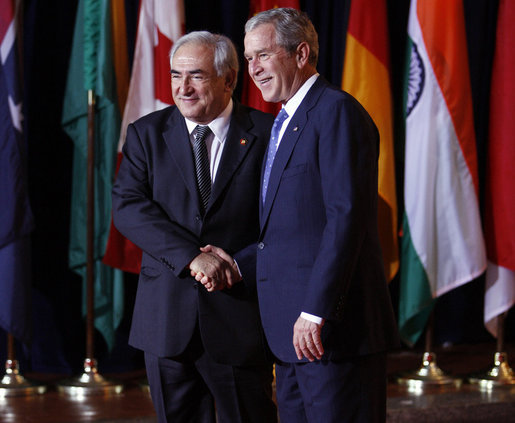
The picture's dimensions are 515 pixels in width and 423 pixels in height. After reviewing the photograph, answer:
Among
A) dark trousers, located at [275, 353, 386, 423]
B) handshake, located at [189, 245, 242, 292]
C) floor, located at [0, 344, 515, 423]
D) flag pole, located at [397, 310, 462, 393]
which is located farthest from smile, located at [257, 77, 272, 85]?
flag pole, located at [397, 310, 462, 393]

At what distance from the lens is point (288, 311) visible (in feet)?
6.61

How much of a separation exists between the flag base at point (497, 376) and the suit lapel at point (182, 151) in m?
2.41

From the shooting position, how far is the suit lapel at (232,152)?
244cm

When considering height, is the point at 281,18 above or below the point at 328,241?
above

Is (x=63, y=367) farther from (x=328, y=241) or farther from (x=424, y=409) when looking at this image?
(x=328, y=241)

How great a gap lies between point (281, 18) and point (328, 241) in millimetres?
598

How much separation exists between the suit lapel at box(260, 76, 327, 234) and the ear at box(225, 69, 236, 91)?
20.4 inches

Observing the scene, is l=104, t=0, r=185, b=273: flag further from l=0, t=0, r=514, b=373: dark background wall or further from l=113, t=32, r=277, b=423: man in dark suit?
l=113, t=32, r=277, b=423: man in dark suit

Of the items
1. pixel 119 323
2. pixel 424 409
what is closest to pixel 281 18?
pixel 424 409

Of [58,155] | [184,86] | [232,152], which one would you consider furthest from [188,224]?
[58,155]

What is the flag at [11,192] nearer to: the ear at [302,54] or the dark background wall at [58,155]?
the dark background wall at [58,155]

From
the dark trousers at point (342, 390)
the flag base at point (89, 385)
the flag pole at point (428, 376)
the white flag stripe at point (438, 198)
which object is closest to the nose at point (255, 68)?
the dark trousers at point (342, 390)

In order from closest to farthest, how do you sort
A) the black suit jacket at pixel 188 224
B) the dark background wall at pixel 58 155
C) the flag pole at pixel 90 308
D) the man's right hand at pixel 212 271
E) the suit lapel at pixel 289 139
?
1. the suit lapel at pixel 289 139
2. the man's right hand at pixel 212 271
3. the black suit jacket at pixel 188 224
4. the flag pole at pixel 90 308
5. the dark background wall at pixel 58 155

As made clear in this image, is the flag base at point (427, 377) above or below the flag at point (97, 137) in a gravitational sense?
below
